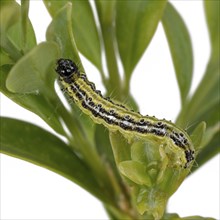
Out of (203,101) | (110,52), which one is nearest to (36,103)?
(110,52)

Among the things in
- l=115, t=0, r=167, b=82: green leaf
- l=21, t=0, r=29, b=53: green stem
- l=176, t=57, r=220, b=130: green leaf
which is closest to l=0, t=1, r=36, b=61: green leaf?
l=21, t=0, r=29, b=53: green stem

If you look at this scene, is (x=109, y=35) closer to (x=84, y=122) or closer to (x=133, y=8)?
(x=133, y=8)

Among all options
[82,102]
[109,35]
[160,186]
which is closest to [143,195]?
[160,186]

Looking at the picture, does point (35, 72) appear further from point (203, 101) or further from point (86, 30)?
point (203, 101)

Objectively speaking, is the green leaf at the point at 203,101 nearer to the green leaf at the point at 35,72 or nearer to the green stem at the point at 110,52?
the green stem at the point at 110,52

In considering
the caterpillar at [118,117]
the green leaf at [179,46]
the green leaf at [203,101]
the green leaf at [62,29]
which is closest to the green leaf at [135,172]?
the caterpillar at [118,117]
